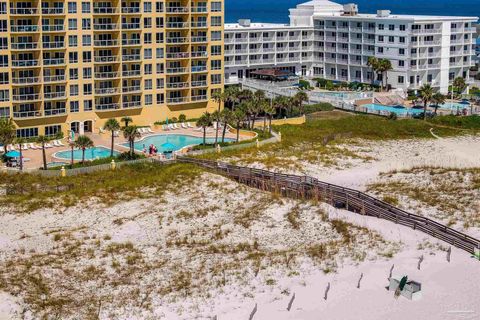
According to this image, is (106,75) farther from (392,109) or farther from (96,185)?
(392,109)

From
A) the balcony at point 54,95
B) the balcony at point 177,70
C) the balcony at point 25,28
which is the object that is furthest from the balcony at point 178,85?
the balcony at point 25,28

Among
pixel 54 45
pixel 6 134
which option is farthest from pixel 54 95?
pixel 6 134

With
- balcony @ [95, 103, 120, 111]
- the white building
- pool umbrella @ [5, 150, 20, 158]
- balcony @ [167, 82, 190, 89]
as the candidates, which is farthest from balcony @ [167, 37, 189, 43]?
pool umbrella @ [5, 150, 20, 158]

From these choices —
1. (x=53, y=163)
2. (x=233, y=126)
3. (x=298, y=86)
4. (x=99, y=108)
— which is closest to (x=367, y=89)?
(x=298, y=86)

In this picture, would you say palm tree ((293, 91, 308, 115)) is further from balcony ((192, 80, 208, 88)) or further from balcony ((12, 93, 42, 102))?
balcony ((12, 93, 42, 102))

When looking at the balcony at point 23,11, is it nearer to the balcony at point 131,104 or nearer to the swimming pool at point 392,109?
the balcony at point 131,104

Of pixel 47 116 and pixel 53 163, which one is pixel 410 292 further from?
pixel 47 116
